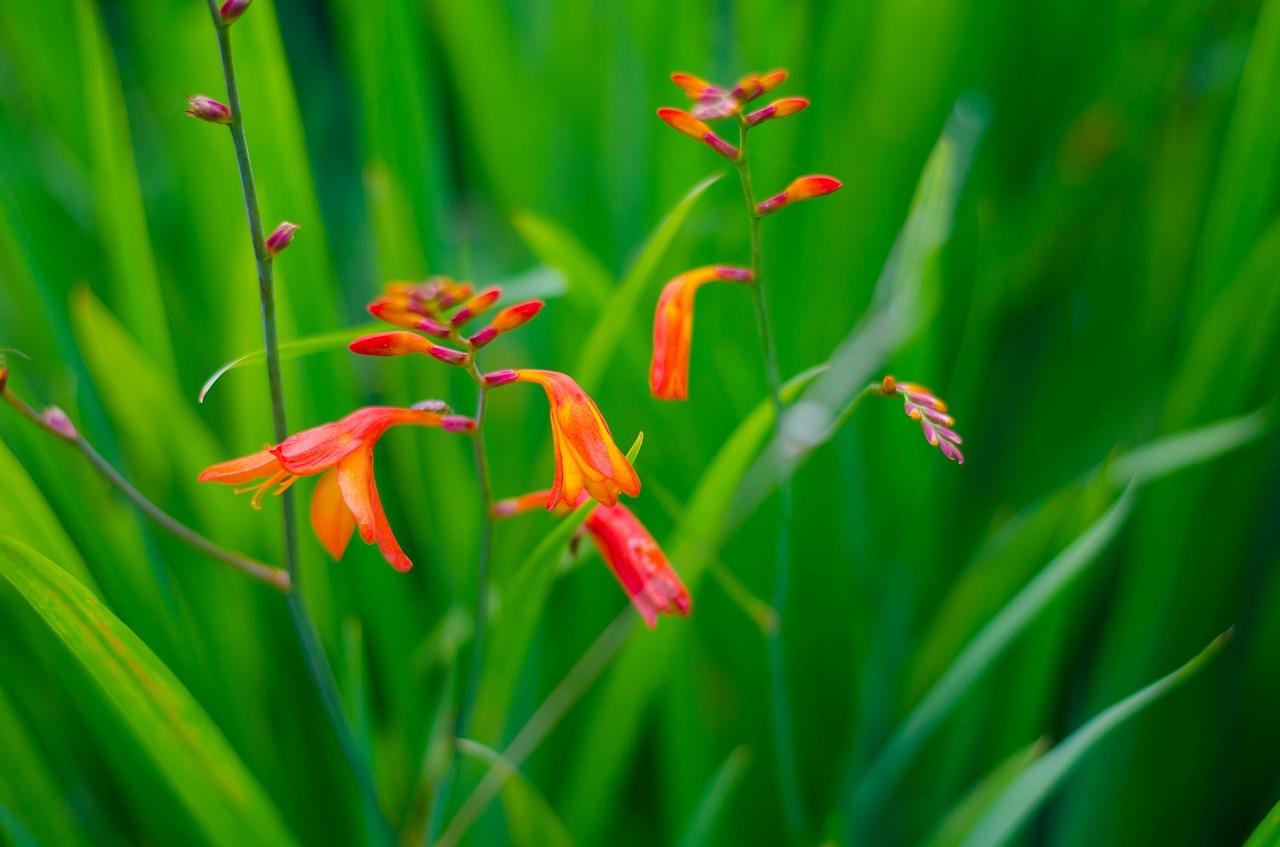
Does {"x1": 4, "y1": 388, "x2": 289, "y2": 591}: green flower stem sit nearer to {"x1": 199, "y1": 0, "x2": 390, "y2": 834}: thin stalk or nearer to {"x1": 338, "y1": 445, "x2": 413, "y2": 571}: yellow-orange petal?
{"x1": 199, "y1": 0, "x2": 390, "y2": 834}: thin stalk

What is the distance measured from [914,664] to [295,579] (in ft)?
2.42

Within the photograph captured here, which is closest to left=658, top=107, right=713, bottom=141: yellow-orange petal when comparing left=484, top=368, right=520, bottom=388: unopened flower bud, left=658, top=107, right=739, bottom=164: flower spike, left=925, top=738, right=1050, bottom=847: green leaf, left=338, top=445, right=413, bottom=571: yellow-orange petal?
left=658, top=107, right=739, bottom=164: flower spike

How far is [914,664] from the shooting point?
113 centimetres

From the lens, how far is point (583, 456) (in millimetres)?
609

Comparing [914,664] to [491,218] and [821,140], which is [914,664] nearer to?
[821,140]

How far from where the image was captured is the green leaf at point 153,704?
2.06 ft

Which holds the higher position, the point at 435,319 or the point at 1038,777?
the point at 435,319

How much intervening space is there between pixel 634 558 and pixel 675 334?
170 millimetres

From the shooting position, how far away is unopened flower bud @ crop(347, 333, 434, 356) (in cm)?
62

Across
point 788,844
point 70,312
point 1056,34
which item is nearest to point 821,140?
point 1056,34

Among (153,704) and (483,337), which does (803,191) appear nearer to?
(483,337)

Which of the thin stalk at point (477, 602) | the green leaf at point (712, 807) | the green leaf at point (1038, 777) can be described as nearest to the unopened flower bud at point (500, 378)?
the thin stalk at point (477, 602)

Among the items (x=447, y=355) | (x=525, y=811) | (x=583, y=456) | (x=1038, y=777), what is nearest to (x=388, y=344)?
(x=447, y=355)

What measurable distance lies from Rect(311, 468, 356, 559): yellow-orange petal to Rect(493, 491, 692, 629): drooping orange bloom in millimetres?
116
